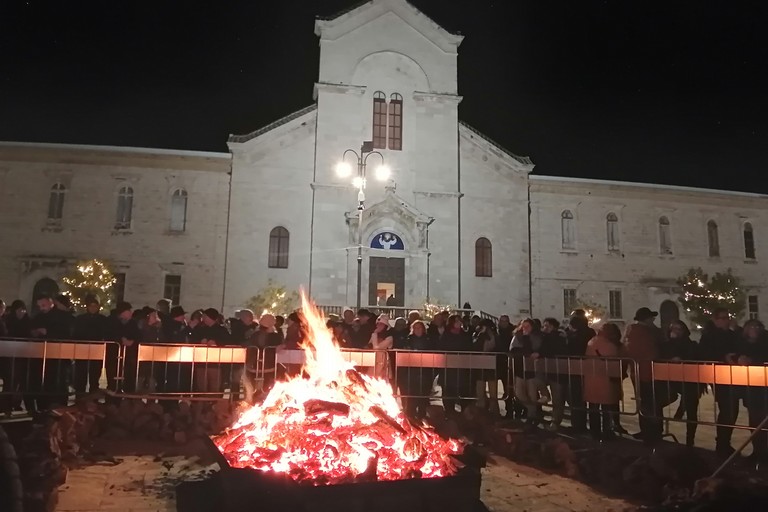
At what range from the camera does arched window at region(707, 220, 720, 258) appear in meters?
34.2

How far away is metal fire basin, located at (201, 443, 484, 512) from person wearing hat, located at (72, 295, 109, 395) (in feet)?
20.2

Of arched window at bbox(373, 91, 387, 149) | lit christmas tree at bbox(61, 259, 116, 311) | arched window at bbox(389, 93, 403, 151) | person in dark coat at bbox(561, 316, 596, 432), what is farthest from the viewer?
arched window at bbox(389, 93, 403, 151)

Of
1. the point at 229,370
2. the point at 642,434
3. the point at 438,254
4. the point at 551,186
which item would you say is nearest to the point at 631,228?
the point at 551,186

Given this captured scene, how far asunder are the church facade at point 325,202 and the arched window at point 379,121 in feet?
0.22

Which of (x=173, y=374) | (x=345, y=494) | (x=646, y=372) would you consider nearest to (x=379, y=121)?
(x=173, y=374)

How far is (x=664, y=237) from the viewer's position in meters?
33.6

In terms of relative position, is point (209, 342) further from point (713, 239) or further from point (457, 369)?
point (713, 239)

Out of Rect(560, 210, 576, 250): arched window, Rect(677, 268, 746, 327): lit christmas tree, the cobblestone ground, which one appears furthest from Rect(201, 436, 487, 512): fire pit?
Rect(677, 268, 746, 327): lit christmas tree

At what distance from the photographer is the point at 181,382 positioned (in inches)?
397

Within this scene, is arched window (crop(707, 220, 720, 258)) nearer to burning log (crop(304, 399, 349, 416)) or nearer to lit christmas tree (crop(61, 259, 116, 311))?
lit christmas tree (crop(61, 259, 116, 311))

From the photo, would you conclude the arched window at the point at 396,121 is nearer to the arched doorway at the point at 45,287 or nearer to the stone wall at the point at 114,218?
the stone wall at the point at 114,218

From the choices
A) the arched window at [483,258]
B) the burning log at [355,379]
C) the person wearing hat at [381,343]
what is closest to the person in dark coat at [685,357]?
the person wearing hat at [381,343]

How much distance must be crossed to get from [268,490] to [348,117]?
25397 mm

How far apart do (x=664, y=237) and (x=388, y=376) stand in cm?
2901
